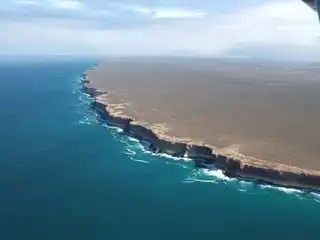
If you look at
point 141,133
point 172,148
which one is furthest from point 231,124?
point 172,148

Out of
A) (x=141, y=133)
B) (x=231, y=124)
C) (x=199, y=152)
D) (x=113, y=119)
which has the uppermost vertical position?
(x=231, y=124)

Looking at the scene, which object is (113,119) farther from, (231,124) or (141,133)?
(231,124)

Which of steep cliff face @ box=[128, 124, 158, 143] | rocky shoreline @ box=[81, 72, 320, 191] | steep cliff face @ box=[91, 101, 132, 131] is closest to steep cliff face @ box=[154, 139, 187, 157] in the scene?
rocky shoreline @ box=[81, 72, 320, 191]

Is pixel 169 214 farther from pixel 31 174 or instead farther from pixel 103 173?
pixel 31 174

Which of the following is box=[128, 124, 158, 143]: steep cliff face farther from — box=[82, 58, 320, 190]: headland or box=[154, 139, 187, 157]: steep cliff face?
box=[154, 139, 187, 157]: steep cliff face

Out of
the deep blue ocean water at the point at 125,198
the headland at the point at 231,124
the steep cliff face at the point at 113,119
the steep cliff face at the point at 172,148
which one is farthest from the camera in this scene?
the steep cliff face at the point at 113,119

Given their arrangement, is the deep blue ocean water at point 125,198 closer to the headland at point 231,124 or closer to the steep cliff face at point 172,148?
the steep cliff face at point 172,148

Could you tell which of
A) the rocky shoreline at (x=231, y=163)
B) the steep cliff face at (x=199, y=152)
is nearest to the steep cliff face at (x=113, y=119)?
the rocky shoreline at (x=231, y=163)
